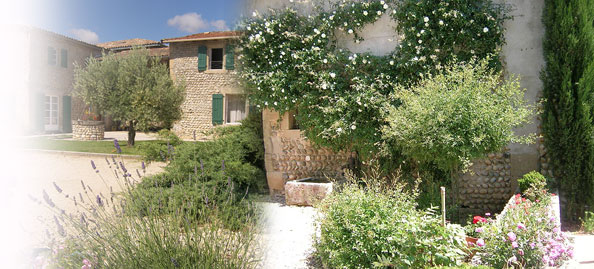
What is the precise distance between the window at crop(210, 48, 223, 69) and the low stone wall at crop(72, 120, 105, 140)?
0.72 metres

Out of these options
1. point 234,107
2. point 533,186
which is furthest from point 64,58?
point 533,186

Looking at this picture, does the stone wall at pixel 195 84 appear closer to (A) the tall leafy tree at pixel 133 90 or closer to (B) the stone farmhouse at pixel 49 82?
(A) the tall leafy tree at pixel 133 90

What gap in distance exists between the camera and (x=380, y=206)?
10.7ft

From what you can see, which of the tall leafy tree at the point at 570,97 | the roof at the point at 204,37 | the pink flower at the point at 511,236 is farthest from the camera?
the tall leafy tree at the point at 570,97

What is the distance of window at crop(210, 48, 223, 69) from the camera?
7.49 feet

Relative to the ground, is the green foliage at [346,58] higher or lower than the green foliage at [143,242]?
higher

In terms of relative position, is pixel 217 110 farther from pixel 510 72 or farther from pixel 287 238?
pixel 510 72

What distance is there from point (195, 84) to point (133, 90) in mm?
569

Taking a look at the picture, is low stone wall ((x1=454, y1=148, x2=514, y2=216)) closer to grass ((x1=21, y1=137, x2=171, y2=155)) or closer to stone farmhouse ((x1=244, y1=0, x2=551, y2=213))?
stone farmhouse ((x1=244, y1=0, x2=551, y2=213))

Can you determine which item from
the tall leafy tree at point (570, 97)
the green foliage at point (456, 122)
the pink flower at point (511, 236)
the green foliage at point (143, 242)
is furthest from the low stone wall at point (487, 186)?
the green foliage at point (143, 242)

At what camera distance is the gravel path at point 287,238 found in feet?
10.7

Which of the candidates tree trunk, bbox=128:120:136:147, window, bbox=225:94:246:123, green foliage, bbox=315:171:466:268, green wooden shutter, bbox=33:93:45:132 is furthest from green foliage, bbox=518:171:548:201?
green wooden shutter, bbox=33:93:45:132

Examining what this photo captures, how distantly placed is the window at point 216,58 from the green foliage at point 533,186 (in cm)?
352

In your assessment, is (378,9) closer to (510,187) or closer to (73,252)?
(510,187)
